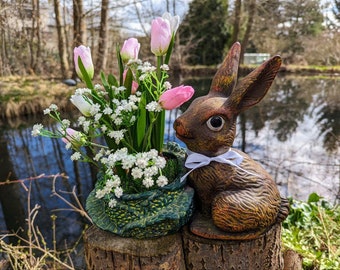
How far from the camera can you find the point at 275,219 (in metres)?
1.09

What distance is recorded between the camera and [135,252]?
981mm

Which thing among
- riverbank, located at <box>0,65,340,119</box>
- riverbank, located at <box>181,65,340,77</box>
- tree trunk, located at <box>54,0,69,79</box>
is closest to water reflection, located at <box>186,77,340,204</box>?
riverbank, located at <box>0,65,340,119</box>

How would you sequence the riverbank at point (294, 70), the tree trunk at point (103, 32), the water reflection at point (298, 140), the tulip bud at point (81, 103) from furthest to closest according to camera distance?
the riverbank at point (294, 70) < the tree trunk at point (103, 32) < the water reflection at point (298, 140) < the tulip bud at point (81, 103)

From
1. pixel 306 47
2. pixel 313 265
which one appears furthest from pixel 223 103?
pixel 306 47

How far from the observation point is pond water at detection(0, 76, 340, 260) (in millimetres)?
3205

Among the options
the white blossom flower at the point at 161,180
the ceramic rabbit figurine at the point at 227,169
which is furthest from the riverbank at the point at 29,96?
the white blossom flower at the point at 161,180

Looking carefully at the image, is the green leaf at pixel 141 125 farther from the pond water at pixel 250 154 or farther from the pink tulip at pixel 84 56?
the pond water at pixel 250 154

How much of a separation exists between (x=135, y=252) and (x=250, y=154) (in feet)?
11.7

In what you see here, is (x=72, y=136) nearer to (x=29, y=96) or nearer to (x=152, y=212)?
(x=152, y=212)

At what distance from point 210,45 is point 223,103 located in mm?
14451

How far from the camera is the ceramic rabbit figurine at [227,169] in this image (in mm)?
961

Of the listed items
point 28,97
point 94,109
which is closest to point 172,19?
point 94,109

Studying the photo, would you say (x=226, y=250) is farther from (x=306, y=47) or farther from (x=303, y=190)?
(x=306, y=47)

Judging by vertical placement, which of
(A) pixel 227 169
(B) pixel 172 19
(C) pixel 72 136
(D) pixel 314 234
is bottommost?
(D) pixel 314 234
